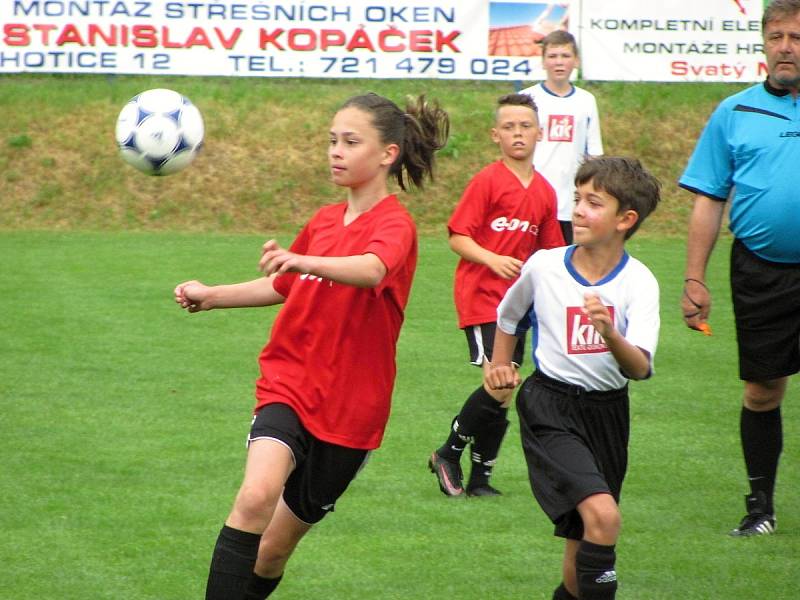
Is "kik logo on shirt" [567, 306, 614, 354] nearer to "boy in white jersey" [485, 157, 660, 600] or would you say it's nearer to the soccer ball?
"boy in white jersey" [485, 157, 660, 600]

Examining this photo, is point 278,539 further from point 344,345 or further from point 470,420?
point 470,420

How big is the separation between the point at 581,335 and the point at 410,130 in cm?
93

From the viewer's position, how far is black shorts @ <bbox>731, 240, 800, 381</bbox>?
512cm

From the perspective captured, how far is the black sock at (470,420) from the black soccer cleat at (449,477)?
3 cm

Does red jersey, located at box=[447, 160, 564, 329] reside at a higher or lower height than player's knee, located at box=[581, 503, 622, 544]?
higher

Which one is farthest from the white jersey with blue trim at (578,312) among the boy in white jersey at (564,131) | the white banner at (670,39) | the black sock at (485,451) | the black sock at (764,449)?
the white banner at (670,39)

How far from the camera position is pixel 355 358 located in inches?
156

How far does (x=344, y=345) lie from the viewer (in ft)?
12.9

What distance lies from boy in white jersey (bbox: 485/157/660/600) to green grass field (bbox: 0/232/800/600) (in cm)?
90

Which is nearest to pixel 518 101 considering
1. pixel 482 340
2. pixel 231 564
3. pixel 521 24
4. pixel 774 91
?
pixel 482 340

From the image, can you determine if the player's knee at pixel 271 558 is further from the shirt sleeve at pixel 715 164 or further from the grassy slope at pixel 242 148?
the grassy slope at pixel 242 148

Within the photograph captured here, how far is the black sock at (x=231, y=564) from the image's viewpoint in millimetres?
3701

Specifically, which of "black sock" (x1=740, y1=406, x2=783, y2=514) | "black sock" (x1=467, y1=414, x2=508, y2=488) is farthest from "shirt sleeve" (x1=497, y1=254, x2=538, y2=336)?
"black sock" (x1=467, y1=414, x2=508, y2=488)

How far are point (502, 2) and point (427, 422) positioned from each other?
31.7 ft
